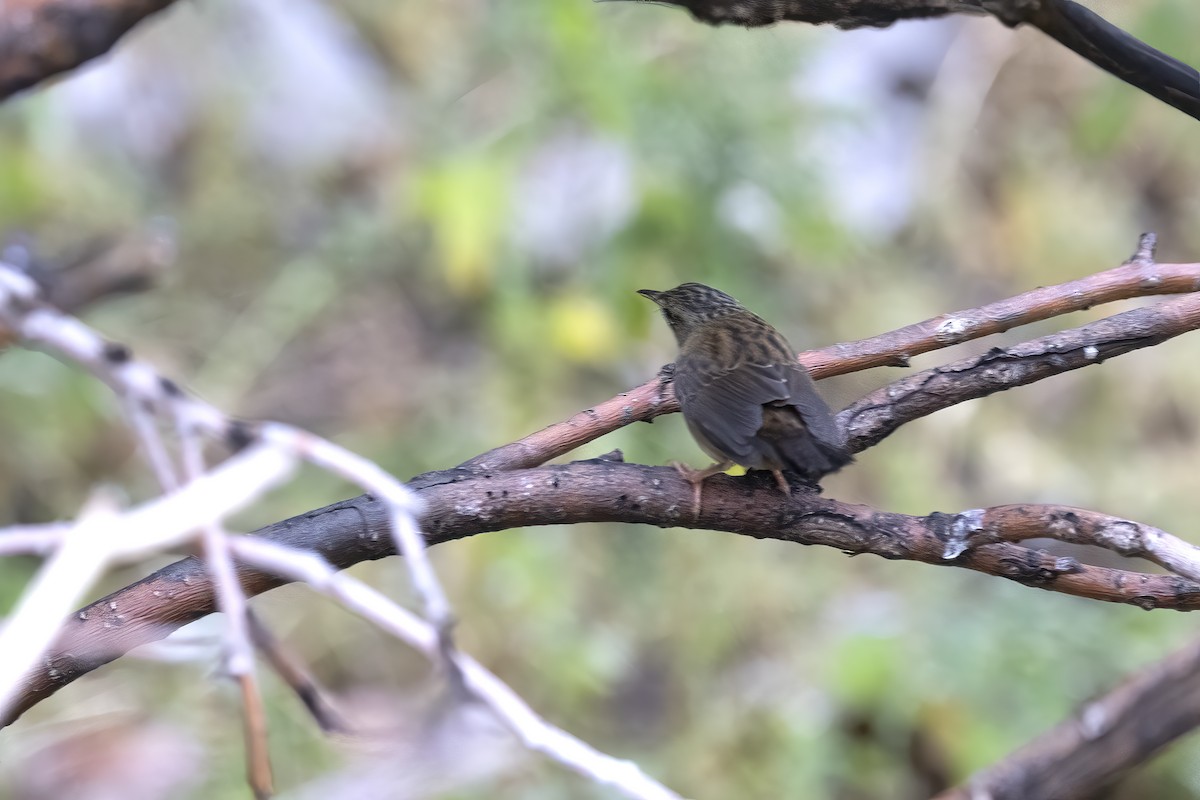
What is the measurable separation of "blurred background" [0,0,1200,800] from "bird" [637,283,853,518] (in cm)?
79

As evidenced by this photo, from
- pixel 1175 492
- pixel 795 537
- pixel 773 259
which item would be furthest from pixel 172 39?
Result: pixel 1175 492

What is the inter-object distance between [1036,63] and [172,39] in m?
4.65

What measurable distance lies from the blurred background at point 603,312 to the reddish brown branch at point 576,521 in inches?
52.1

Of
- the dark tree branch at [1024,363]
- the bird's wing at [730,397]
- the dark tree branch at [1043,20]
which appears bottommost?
the dark tree branch at [1024,363]

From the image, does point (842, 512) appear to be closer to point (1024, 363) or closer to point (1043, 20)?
point (1024, 363)

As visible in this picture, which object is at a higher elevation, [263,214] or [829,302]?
[263,214]

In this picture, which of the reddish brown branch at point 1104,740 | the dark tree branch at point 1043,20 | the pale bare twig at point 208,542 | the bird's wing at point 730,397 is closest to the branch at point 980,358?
the bird's wing at point 730,397

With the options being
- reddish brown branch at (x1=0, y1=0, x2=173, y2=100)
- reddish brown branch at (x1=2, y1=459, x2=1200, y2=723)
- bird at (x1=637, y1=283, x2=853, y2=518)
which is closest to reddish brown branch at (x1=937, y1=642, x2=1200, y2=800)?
reddish brown branch at (x1=2, y1=459, x2=1200, y2=723)

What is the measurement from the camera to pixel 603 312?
175 inches

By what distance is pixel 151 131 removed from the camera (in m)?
5.43

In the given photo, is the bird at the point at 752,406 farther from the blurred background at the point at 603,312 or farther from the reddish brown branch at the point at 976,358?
the blurred background at the point at 603,312

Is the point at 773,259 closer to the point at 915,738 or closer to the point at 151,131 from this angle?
the point at 915,738

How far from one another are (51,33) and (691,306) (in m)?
1.57

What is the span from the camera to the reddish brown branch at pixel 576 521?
1.54m
